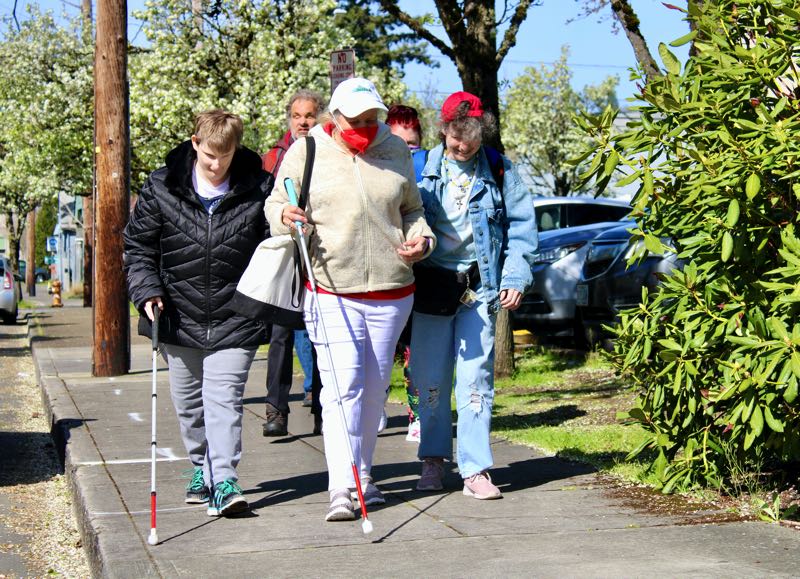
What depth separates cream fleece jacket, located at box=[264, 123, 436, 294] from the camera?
516 centimetres

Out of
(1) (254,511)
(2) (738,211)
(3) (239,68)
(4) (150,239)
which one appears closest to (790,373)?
(2) (738,211)

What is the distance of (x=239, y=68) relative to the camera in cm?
2520

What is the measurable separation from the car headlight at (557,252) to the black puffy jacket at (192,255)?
7666 millimetres

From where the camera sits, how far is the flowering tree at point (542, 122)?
47562 mm

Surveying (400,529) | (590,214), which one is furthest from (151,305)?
(590,214)

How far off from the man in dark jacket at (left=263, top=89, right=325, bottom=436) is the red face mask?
205cm

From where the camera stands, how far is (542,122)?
48000mm

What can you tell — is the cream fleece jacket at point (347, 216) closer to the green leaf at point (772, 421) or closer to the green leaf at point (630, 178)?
the green leaf at point (630, 178)

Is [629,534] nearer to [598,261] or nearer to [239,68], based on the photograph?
[598,261]

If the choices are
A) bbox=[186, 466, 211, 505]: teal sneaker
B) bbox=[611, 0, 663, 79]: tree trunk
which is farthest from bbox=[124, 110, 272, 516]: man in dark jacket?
bbox=[611, 0, 663, 79]: tree trunk

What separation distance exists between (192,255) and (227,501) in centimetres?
114

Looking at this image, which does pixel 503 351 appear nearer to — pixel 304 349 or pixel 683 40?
pixel 304 349

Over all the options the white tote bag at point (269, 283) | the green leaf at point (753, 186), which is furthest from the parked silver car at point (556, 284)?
the green leaf at point (753, 186)

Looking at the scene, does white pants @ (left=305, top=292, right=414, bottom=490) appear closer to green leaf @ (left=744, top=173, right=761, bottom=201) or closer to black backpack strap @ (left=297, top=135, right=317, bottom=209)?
black backpack strap @ (left=297, top=135, right=317, bottom=209)
